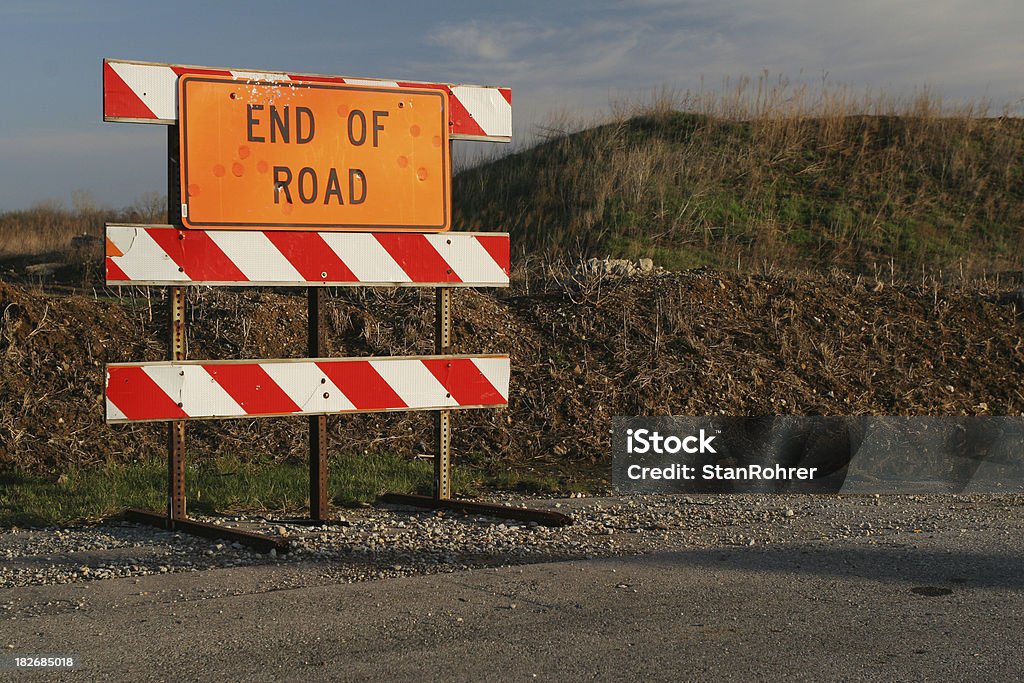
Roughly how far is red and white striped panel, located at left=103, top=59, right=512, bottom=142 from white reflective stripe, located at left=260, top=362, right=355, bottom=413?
68.5 inches

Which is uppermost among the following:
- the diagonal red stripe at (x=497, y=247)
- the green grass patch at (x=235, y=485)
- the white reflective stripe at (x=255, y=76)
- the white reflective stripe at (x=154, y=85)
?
the white reflective stripe at (x=255, y=76)

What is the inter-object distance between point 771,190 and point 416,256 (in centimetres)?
1553

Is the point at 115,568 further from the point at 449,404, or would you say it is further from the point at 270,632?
the point at 449,404

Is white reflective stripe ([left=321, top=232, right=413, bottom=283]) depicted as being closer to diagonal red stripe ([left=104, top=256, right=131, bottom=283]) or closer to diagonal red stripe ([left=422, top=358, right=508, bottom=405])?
diagonal red stripe ([left=422, top=358, right=508, bottom=405])

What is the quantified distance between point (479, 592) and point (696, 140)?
19.0 metres

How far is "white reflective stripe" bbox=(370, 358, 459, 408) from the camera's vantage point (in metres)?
7.65

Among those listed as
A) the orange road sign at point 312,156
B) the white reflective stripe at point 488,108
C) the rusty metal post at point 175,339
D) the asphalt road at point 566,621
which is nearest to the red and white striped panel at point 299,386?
the rusty metal post at point 175,339

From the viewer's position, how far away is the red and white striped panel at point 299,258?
706cm

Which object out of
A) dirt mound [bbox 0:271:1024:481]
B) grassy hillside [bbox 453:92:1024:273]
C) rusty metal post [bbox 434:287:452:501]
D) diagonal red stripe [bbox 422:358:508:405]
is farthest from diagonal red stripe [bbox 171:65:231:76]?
grassy hillside [bbox 453:92:1024:273]

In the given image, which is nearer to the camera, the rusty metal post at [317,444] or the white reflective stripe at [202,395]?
the white reflective stripe at [202,395]

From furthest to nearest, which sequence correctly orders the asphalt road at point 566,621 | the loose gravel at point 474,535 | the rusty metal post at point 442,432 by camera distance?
1. the rusty metal post at point 442,432
2. the loose gravel at point 474,535
3. the asphalt road at point 566,621

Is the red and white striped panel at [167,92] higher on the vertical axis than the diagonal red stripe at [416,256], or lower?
higher

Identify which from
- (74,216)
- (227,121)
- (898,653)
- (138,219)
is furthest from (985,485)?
(74,216)

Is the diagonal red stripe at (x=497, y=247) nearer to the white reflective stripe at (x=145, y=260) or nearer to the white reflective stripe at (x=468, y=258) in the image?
the white reflective stripe at (x=468, y=258)
